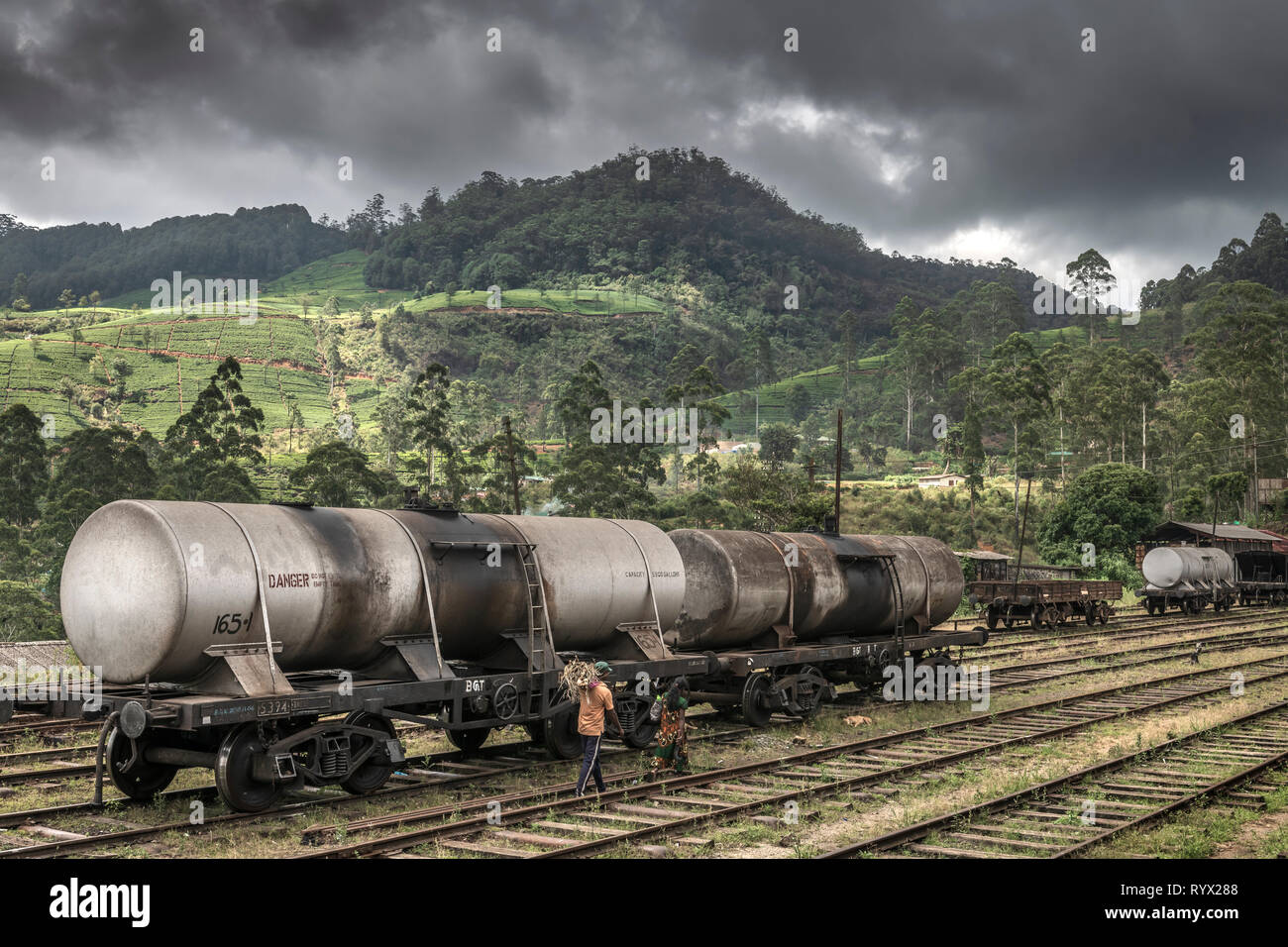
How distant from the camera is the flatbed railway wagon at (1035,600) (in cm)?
4262

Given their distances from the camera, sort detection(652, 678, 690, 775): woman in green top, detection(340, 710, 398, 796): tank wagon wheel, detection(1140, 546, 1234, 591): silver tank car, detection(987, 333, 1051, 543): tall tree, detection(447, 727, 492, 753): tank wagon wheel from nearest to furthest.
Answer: detection(340, 710, 398, 796): tank wagon wheel, detection(652, 678, 690, 775): woman in green top, detection(447, 727, 492, 753): tank wagon wheel, detection(1140, 546, 1234, 591): silver tank car, detection(987, 333, 1051, 543): tall tree

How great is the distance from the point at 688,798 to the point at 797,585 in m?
7.18

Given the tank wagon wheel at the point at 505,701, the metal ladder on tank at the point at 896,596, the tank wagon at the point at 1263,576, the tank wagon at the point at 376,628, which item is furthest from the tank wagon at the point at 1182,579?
the tank wagon wheel at the point at 505,701

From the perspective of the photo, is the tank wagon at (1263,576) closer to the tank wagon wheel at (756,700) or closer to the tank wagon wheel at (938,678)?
the tank wagon wheel at (938,678)

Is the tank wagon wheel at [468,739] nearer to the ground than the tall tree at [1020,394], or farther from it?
nearer to the ground

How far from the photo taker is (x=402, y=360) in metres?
156

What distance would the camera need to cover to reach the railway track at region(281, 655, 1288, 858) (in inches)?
439

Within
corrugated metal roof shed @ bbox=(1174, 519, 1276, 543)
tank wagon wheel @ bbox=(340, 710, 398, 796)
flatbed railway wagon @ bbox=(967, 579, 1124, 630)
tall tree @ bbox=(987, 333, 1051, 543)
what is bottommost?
flatbed railway wagon @ bbox=(967, 579, 1124, 630)

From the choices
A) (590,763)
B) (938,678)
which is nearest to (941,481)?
(938,678)

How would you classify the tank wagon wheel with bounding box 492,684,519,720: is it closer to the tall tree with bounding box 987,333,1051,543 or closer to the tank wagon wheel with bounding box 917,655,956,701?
the tank wagon wheel with bounding box 917,655,956,701

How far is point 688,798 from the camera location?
13.5m

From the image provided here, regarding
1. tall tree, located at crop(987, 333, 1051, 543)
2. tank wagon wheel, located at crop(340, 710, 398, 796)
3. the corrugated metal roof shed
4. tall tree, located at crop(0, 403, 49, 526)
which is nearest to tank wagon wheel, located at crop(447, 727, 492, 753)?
tank wagon wheel, located at crop(340, 710, 398, 796)

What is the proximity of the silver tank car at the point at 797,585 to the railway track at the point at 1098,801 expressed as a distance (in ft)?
20.0

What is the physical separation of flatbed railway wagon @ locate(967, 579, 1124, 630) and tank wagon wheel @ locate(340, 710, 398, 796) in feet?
110
